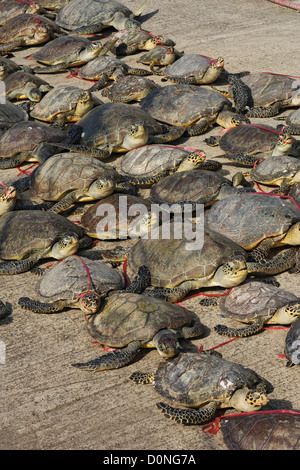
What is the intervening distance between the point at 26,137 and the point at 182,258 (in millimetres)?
4148

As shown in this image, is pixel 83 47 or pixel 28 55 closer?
pixel 83 47

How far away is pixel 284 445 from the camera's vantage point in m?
4.49

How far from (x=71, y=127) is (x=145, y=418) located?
5736mm

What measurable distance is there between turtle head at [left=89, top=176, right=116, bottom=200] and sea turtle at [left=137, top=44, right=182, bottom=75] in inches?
193

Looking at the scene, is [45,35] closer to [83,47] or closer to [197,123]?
[83,47]

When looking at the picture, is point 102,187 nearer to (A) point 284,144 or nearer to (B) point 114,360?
(A) point 284,144

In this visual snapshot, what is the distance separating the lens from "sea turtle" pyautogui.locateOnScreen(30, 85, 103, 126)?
10.4m

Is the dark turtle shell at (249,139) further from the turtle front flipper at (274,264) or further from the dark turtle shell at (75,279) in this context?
the dark turtle shell at (75,279)

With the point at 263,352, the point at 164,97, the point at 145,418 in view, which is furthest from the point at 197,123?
the point at 145,418

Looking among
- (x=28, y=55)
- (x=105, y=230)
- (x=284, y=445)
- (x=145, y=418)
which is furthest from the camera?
(x=28, y=55)

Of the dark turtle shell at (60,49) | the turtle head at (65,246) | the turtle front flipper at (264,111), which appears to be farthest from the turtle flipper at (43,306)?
the dark turtle shell at (60,49)

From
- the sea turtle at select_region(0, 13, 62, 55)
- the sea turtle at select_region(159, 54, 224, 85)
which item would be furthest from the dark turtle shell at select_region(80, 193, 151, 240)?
the sea turtle at select_region(0, 13, 62, 55)

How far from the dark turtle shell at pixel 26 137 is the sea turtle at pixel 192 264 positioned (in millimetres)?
3546

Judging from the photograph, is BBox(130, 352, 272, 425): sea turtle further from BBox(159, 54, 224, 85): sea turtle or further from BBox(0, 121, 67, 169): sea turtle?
BBox(159, 54, 224, 85): sea turtle
